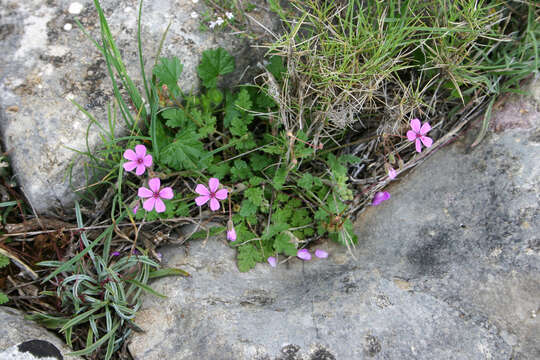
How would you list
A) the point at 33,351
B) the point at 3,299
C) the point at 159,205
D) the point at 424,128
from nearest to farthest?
the point at 33,351 → the point at 3,299 → the point at 159,205 → the point at 424,128

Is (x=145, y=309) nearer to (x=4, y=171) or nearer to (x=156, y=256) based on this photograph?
(x=156, y=256)

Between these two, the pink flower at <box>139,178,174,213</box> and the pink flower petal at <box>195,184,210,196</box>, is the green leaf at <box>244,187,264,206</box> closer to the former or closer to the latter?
the pink flower petal at <box>195,184,210,196</box>

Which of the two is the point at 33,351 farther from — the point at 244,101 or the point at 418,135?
the point at 418,135

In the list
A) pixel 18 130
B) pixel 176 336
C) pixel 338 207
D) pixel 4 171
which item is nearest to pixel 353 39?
pixel 338 207

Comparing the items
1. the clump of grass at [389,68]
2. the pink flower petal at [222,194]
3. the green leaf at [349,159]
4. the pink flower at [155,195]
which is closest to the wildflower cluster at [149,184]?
the pink flower at [155,195]

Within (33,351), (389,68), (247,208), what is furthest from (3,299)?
(389,68)

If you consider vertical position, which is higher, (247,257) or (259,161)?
(259,161)

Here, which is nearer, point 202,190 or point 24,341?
point 24,341
